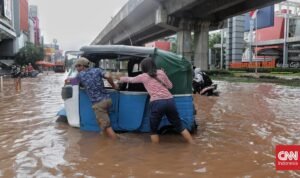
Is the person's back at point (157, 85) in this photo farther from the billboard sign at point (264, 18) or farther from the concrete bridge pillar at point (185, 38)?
the billboard sign at point (264, 18)

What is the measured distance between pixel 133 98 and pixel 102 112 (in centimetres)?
65

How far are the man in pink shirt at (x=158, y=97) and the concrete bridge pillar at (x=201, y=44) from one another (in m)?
27.2

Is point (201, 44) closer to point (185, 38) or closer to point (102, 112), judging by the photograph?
point (185, 38)

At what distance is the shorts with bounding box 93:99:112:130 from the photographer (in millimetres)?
6887

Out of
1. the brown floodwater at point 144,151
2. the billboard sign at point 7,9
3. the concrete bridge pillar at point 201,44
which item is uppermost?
the billboard sign at point 7,9

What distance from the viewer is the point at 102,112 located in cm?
691

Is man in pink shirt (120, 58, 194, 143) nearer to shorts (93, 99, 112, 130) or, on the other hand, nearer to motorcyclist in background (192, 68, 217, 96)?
shorts (93, 99, 112, 130)

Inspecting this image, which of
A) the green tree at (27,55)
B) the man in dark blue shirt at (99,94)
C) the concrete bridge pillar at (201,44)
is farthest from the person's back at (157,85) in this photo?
the green tree at (27,55)

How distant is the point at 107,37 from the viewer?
182 feet

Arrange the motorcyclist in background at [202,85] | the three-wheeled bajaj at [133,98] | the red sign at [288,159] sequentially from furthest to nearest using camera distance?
the motorcyclist in background at [202,85], the three-wheeled bajaj at [133,98], the red sign at [288,159]

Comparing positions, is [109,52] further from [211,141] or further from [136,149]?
[211,141]

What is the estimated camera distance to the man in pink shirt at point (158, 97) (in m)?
6.38

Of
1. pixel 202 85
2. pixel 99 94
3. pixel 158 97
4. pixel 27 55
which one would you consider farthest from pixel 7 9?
pixel 158 97

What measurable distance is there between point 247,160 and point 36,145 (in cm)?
364
